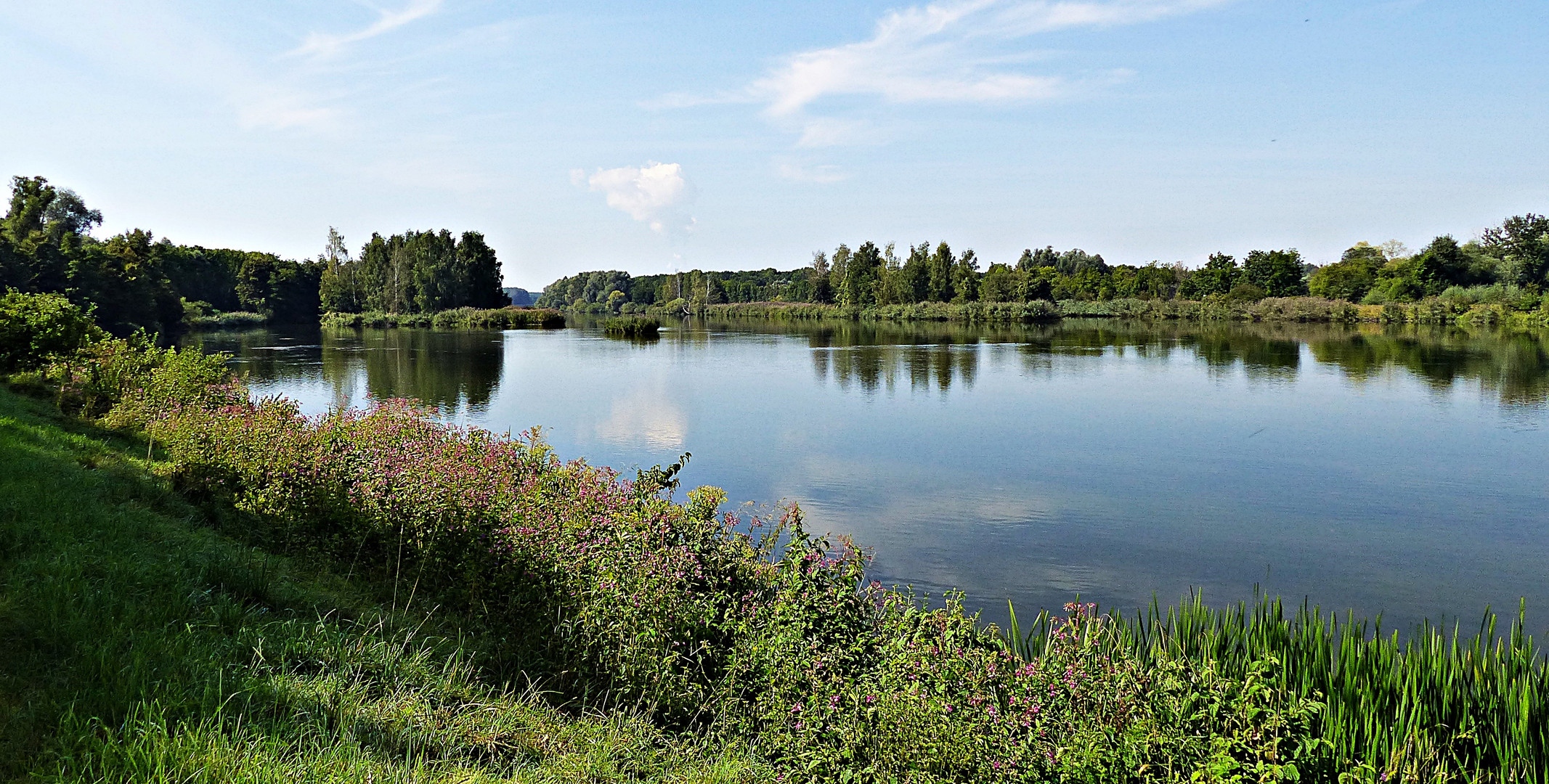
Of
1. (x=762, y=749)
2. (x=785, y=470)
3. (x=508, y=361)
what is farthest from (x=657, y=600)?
(x=508, y=361)

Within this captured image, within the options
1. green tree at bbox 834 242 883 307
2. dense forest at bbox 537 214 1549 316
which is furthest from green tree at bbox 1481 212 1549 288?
green tree at bbox 834 242 883 307

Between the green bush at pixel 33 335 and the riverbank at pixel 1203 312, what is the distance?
54884mm

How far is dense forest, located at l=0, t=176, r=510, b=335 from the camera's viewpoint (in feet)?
135

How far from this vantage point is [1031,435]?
1468 cm

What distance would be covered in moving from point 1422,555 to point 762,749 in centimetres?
739

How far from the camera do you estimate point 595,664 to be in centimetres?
473

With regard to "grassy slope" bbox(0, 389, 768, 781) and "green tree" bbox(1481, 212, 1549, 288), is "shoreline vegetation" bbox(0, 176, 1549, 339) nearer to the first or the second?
"green tree" bbox(1481, 212, 1549, 288)

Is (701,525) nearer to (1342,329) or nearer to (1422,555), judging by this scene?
(1422,555)

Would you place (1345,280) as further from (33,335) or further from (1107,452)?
(33,335)

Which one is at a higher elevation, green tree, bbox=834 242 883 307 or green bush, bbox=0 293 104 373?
green tree, bbox=834 242 883 307

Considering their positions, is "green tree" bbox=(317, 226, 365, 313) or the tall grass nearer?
the tall grass

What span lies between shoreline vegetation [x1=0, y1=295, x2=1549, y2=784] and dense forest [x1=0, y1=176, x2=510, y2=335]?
133 feet

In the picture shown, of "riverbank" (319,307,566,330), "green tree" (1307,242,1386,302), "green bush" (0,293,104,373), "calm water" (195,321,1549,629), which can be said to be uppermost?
"green tree" (1307,242,1386,302)

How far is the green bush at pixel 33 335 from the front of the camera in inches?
490
